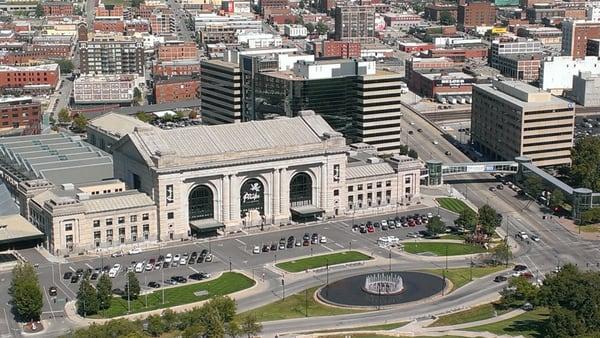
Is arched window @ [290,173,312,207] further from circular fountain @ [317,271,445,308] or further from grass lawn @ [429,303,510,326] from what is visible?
grass lawn @ [429,303,510,326]

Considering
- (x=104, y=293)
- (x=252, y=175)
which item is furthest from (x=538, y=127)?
(x=104, y=293)

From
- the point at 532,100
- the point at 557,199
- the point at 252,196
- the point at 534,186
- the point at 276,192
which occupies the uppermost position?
the point at 532,100

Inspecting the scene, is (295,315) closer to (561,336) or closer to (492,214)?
(561,336)

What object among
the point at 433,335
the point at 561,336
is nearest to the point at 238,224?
the point at 433,335

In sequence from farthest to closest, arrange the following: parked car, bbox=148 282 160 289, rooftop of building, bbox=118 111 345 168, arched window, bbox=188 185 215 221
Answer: arched window, bbox=188 185 215 221
rooftop of building, bbox=118 111 345 168
parked car, bbox=148 282 160 289

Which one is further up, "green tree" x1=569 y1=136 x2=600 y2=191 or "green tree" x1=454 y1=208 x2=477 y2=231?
"green tree" x1=569 y1=136 x2=600 y2=191

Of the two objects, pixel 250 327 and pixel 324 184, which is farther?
pixel 324 184

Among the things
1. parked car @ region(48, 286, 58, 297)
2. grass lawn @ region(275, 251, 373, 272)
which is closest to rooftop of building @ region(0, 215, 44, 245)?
parked car @ region(48, 286, 58, 297)

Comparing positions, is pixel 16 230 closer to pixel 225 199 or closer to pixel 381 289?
pixel 225 199
